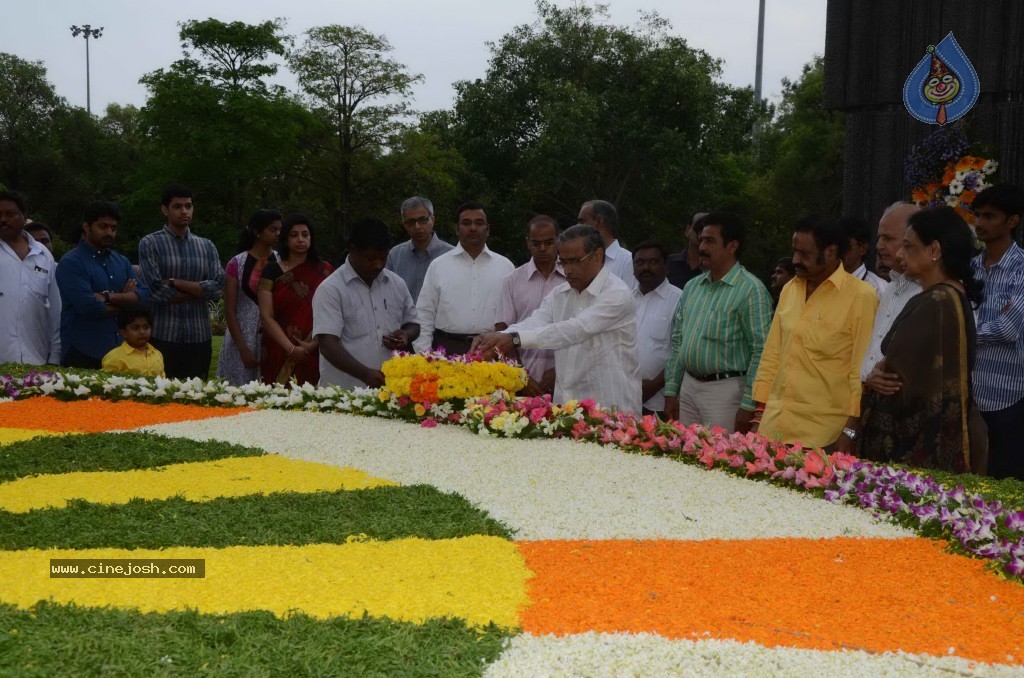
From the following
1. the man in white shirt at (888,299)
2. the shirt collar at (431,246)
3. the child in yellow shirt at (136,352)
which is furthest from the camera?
the shirt collar at (431,246)

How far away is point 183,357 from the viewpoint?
8.69 meters

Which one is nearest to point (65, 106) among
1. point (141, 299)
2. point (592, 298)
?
point (141, 299)

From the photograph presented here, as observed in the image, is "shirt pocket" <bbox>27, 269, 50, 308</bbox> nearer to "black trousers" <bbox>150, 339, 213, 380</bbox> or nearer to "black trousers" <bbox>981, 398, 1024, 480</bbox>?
"black trousers" <bbox>150, 339, 213, 380</bbox>

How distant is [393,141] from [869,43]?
98.3 feet

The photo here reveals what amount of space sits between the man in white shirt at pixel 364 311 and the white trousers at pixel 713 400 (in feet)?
6.90

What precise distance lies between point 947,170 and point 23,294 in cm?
751

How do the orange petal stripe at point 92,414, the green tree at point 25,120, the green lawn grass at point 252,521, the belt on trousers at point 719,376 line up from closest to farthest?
1. the green lawn grass at point 252,521
2. the belt on trousers at point 719,376
3. the orange petal stripe at point 92,414
4. the green tree at point 25,120

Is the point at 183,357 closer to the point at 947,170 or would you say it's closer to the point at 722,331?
the point at 722,331

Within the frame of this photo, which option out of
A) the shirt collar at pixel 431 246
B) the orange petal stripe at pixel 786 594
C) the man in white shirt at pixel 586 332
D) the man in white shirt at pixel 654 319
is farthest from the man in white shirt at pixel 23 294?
the orange petal stripe at pixel 786 594

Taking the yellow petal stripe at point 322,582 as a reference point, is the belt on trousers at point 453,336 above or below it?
above

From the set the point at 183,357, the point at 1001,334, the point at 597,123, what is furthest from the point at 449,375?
the point at 597,123

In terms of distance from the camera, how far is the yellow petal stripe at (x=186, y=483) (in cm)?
502

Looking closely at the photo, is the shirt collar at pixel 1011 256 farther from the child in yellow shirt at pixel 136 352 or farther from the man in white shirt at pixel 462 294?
the child in yellow shirt at pixel 136 352

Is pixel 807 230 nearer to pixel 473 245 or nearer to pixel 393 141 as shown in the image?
pixel 473 245
